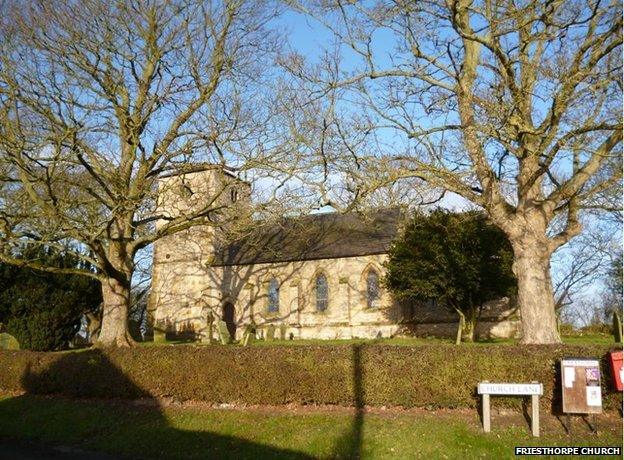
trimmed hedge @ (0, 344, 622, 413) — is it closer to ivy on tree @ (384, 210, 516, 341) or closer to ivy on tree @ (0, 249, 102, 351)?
ivy on tree @ (0, 249, 102, 351)

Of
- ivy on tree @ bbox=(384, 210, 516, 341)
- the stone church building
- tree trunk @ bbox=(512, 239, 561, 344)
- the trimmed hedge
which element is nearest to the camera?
the trimmed hedge

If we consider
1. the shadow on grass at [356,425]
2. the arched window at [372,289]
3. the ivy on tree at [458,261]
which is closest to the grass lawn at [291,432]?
the shadow on grass at [356,425]

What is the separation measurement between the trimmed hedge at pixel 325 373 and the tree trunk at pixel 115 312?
3961 millimetres

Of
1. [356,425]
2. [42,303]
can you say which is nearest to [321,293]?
[42,303]

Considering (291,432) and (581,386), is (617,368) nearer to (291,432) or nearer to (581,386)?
(581,386)

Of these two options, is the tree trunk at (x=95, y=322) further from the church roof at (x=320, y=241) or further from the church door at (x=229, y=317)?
the church roof at (x=320, y=241)

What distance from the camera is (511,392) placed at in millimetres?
9086

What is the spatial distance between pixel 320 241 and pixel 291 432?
2518cm

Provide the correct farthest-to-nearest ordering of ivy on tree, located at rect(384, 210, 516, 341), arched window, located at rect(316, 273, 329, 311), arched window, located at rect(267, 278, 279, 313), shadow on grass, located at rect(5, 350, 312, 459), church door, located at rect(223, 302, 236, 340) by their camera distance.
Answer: church door, located at rect(223, 302, 236, 340) < arched window, located at rect(267, 278, 279, 313) < arched window, located at rect(316, 273, 329, 311) < ivy on tree, located at rect(384, 210, 516, 341) < shadow on grass, located at rect(5, 350, 312, 459)

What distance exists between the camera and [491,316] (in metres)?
28.4

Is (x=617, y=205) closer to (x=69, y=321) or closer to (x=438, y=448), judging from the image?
(x=438, y=448)

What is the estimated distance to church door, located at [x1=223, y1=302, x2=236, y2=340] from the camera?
3500 centimetres

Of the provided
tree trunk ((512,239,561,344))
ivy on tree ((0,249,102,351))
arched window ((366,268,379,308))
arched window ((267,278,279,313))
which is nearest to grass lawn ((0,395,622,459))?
tree trunk ((512,239,561,344))

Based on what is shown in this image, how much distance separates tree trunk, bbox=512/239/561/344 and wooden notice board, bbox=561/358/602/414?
2921 millimetres
